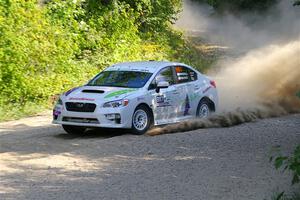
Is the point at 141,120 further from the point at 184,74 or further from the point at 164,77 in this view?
the point at 184,74

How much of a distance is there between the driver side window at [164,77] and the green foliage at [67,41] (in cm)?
498

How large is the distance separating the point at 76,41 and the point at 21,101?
461cm

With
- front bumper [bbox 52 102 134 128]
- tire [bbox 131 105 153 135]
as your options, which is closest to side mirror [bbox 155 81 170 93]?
tire [bbox 131 105 153 135]

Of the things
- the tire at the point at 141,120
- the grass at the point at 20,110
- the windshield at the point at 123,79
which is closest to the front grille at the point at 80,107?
the tire at the point at 141,120

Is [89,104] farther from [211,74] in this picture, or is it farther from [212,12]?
[212,12]

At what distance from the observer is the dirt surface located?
9133 mm

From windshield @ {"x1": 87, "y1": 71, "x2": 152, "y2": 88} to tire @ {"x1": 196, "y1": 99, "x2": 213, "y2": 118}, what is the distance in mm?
1814

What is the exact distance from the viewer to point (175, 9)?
112ft

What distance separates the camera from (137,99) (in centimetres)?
1413

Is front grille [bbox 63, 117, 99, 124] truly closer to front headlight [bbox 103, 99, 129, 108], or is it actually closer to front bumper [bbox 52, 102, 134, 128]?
front bumper [bbox 52, 102, 134, 128]

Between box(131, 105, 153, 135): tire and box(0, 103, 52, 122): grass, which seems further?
box(0, 103, 52, 122): grass

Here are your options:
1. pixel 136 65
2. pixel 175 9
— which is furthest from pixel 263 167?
pixel 175 9

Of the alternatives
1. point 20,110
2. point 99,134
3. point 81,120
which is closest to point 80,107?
point 81,120

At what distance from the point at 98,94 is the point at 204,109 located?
3314mm
